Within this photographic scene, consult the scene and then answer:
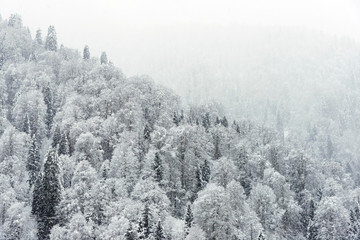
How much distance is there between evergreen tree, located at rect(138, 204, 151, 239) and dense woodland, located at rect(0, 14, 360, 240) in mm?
193

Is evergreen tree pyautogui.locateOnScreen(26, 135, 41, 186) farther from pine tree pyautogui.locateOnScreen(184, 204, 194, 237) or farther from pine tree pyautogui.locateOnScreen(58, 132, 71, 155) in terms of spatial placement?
pine tree pyautogui.locateOnScreen(184, 204, 194, 237)

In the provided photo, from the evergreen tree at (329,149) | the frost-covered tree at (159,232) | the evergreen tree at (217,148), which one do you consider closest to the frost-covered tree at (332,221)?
the evergreen tree at (217,148)

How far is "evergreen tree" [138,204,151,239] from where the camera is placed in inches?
2346

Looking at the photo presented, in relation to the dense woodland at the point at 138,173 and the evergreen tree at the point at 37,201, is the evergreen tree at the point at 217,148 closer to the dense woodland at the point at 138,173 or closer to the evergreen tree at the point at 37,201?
the dense woodland at the point at 138,173

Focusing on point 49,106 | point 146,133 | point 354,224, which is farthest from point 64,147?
point 354,224

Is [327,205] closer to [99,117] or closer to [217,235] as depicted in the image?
[217,235]

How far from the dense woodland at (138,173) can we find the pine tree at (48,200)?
0.16 m

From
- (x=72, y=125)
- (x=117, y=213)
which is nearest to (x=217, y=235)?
(x=117, y=213)

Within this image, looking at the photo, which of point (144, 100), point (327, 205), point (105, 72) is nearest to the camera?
point (327, 205)

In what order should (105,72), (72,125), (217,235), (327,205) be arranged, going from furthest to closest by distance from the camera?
(105,72), (72,125), (327,205), (217,235)

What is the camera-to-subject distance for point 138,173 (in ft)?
261

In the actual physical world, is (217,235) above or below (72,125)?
below

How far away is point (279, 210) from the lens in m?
78.1

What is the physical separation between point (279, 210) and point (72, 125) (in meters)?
47.1
